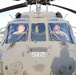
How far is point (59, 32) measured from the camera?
7.61 m

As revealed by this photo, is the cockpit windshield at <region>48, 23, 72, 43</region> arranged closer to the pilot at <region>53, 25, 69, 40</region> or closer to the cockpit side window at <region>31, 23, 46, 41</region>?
the pilot at <region>53, 25, 69, 40</region>

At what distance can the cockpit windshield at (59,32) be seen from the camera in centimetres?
736

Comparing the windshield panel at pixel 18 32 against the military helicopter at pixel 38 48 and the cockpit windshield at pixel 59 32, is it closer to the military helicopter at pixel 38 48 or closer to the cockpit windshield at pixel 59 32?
the military helicopter at pixel 38 48

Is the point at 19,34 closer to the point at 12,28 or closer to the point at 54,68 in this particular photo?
the point at 12,28

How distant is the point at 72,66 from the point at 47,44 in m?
0.92

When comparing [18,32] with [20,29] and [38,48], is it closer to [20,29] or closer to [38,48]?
[20,29]

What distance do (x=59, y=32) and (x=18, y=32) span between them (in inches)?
43.7

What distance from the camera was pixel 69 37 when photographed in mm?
7672

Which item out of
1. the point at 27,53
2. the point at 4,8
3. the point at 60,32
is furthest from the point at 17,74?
the point at 4,8

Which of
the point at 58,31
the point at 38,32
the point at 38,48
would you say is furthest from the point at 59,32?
the point at 38,48

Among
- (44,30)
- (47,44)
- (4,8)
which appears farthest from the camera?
(4,8)

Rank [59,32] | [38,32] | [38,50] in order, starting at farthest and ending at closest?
[59,32], [38,32], [38,50]

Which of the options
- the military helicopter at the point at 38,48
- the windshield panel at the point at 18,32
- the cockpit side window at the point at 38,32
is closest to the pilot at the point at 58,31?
the military helicopter at the point at 38,48

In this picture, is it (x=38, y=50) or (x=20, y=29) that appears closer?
(x=38, y=50)
